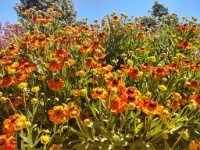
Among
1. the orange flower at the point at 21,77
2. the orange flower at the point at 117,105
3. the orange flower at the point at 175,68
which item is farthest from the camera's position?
the orange flower at the point at 175,68

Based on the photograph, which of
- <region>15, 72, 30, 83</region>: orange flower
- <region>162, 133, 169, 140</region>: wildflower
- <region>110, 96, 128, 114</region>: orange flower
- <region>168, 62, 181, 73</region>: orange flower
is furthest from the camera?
<region>168, 62, 181, 73</region>: orange flower

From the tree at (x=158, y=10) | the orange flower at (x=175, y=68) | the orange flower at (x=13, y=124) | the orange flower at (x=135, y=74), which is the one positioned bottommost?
the orange flower at (x=13, y=124)

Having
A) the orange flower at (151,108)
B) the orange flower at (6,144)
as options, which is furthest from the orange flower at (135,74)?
the orange flower at (6,144)

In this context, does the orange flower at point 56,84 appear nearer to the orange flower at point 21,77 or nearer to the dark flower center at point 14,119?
the orange flower at point 21,77

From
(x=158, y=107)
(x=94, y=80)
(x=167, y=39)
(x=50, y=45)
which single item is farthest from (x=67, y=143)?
(x=167, y=39)

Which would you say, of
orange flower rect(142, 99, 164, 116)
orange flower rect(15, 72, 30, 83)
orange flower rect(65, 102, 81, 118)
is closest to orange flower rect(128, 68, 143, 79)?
orange flower rect(142, 99, 164, 116)

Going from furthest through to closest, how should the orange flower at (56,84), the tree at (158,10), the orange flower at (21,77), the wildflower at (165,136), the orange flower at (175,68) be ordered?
the tree at (158,10) → the orange flower at (175,68) → the orange flower at (21,77) → the orange flower at (56,84) → the wildflower at (165,136)

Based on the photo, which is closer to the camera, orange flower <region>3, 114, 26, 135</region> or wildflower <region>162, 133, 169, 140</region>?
orange flower <region>3, 114, 26, 135</region>

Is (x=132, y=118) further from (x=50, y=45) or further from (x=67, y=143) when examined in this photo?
(x=50, y=45)

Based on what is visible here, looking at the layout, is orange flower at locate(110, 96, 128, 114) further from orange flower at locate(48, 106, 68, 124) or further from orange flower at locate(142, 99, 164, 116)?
orange flower at locate(48, 106, 68, 124)

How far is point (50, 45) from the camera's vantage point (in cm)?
270

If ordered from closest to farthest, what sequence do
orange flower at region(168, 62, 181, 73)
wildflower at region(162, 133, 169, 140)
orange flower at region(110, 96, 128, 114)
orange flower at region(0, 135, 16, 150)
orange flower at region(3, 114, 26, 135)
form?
orange flower at region(0, 135, 16, 150) → orange flower at region(3, 114, 26, 135) → orange flower at region(110, 96, 128, 114) → wildflower at region(162, 133, 169, 140) → orange flower at region(168, 62, 181, 73)

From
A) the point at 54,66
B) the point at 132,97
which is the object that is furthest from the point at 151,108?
the point at 54,66

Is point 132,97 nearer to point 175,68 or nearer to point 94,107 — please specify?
point 94,107
